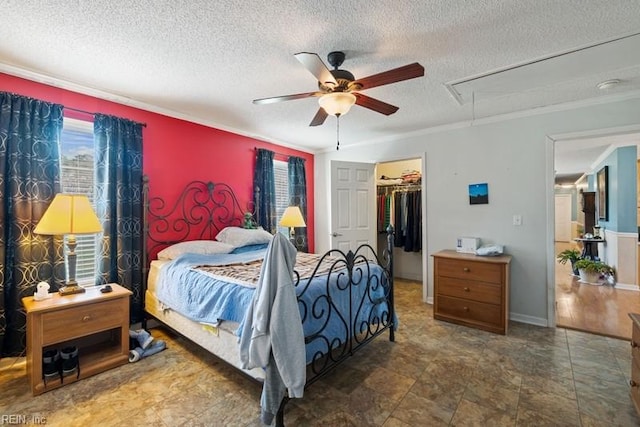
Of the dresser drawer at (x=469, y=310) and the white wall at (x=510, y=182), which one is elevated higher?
the white wall at (x=510, y=182)

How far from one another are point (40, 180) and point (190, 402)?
2155 millimetres

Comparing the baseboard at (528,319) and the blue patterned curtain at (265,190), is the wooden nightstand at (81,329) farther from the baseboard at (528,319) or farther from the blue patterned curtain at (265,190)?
the baseboard at (528,319)

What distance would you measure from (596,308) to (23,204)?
6.17m

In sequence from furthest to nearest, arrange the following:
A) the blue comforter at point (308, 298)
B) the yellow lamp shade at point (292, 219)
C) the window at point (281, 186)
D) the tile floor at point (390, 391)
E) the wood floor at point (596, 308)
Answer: the window at point (281, 186), the yellow lamp shade at point (292, 219), the wood floor at point (596, 308), the blue comforter at point (308, 298), the tile floor at point (390, 391)

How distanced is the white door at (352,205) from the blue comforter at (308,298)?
1.66 m

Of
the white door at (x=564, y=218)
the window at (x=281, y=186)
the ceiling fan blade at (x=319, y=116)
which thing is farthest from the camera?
the white door at (x=564, y=218)

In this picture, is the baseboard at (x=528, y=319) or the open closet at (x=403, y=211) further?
the open closet at (x=403, y=211)

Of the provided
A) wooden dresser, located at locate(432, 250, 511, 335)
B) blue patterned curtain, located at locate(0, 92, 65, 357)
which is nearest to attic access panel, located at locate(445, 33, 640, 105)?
wooden dresser, located at locate(432, 250, 511, 335)

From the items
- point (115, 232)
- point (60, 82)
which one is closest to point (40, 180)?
point (115, 232)

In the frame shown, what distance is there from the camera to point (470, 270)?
3.13m

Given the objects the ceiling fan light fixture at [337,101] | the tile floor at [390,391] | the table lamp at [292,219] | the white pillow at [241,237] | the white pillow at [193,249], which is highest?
the ceiling fan light fixture at [337,101]

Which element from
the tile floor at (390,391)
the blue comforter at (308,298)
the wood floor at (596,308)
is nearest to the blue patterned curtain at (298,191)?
the blue comforter at (308,298)

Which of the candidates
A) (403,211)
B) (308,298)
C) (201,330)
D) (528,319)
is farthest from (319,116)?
(528,319)

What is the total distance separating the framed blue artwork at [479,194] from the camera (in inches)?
139
